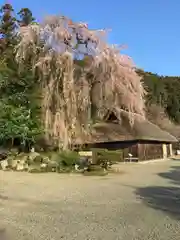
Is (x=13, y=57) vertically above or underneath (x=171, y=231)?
above

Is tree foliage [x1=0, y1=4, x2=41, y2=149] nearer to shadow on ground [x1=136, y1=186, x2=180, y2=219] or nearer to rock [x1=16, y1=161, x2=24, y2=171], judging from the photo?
rock [x1=16, y1=161, x2=24, y2=171]

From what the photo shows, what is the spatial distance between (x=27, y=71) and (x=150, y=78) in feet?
160

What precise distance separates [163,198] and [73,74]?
42.1 ft

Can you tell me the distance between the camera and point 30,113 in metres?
20.9

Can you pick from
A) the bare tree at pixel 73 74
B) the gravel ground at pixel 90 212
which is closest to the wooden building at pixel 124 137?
the bare tree at pixel 73 74

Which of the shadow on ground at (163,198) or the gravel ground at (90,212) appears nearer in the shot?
the gravel ground at (90,212)

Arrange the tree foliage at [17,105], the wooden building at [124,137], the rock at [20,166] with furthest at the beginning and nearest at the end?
1. the wooden building at [124,137]
2. the tree foliage at [17,105]
3. the rock at [20,166]

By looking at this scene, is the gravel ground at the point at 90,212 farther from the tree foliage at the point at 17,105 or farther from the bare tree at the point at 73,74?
the bare tree at the point at 73,74

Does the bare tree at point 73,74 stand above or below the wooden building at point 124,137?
above

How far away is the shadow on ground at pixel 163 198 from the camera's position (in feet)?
24.9

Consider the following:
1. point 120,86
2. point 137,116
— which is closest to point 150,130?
point 137,116

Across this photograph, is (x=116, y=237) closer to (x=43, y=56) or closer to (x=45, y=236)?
(x=45, y=236)

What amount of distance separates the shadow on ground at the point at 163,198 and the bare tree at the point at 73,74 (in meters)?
9.98

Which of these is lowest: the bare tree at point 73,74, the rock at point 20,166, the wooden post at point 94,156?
the rock at point 20,166
